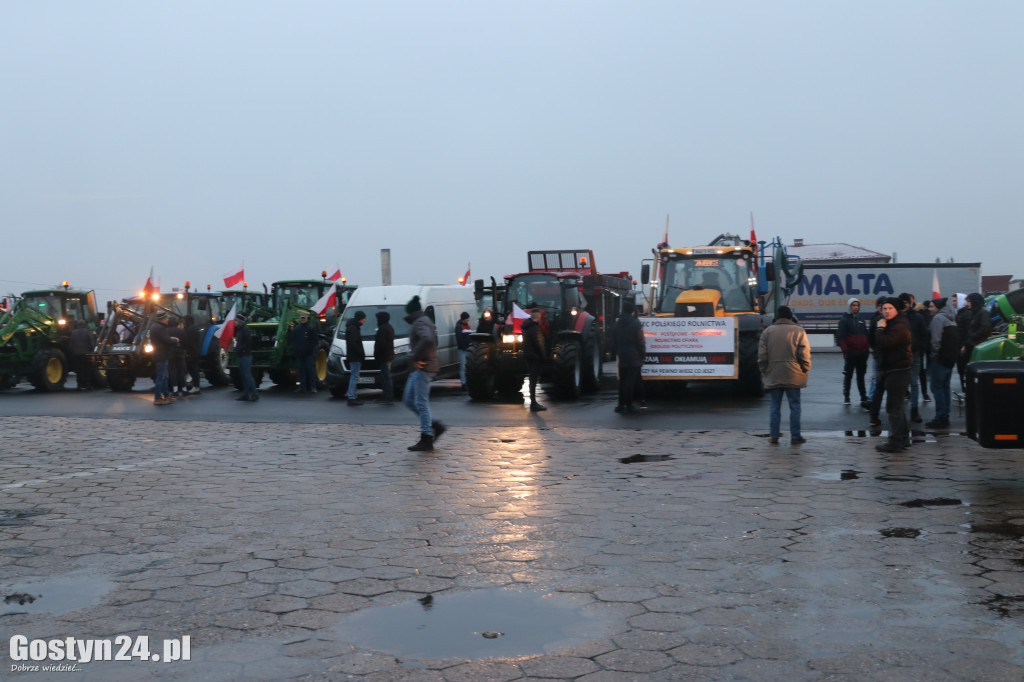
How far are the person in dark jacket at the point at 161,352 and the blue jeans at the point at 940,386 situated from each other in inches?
528

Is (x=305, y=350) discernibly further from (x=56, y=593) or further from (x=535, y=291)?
(x=56, y=593)

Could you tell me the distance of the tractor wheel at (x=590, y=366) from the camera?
18.2 metres

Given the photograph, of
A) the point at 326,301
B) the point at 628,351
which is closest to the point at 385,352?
the point at 628,351

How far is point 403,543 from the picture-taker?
21.1 feet

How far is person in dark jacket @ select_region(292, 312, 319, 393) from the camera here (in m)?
19.5

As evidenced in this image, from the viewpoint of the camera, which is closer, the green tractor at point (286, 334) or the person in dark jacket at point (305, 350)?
the person in dark jacket at point (305, 350)

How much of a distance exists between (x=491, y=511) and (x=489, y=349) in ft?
34.4

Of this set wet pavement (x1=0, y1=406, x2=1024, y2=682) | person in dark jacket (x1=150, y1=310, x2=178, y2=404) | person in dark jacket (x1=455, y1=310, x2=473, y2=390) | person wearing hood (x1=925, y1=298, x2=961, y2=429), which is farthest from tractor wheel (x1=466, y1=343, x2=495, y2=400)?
person wearing hood (x1=925, y1=298, x2=961, y2=429)

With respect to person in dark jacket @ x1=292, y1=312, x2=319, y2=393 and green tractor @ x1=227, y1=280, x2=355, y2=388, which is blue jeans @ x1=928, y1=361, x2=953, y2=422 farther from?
green tractor @ x1=227, y1=280, x2=355, y2=388

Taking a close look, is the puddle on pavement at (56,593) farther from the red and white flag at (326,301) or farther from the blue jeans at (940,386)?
the red and white flag at (326,301)

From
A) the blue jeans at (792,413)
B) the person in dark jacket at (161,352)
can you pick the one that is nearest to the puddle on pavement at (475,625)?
the blue jeans at (792,413)

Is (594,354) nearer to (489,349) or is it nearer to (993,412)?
(489,349)

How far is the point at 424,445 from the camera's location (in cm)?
1128

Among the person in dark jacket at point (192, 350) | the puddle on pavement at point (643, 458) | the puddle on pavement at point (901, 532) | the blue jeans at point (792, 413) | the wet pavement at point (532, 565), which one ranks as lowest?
the puddle on pavement at point (643, 458)
